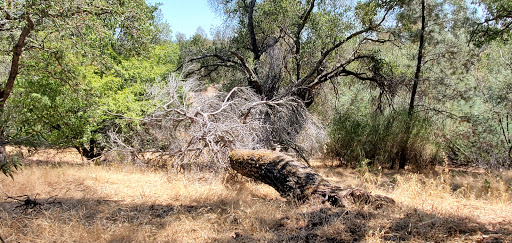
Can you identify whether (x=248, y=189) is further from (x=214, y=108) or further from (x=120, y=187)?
(x=214, y=108)

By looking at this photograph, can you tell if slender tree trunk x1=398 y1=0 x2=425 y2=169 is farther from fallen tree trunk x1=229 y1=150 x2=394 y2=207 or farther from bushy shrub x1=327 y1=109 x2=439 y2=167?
fallen tree trunk x1=229 y1=150 x2=394 y2=207

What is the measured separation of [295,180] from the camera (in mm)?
5105

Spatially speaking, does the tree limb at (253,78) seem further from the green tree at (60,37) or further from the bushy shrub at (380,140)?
the green tree at (60,37)

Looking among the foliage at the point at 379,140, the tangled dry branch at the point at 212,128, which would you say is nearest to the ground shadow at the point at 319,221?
the tangled dry branch at the point at 212,128

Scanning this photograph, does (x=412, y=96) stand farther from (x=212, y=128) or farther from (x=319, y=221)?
(x=319, y=221)

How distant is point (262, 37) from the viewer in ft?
46.1

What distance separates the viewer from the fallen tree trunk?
15.1ft

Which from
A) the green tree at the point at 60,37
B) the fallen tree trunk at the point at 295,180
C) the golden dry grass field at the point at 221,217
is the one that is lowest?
the golden dry grass field at the point at 221,217

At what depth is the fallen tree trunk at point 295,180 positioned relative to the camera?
4609 mm

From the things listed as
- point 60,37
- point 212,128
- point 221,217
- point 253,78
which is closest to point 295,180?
point 221,217

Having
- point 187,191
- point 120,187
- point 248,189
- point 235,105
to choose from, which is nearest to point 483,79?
point 235,105

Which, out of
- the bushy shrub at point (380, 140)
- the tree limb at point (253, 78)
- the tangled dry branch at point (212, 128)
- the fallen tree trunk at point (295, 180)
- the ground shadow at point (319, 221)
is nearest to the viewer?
the ground shadow at point (319, 221)

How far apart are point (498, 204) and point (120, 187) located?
6.71 m

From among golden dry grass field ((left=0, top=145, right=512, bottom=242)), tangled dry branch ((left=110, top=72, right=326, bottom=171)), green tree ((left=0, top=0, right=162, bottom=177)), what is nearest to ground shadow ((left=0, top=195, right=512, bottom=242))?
golden dry grass field ((left=0, top=145, right=512, bottom=242))
